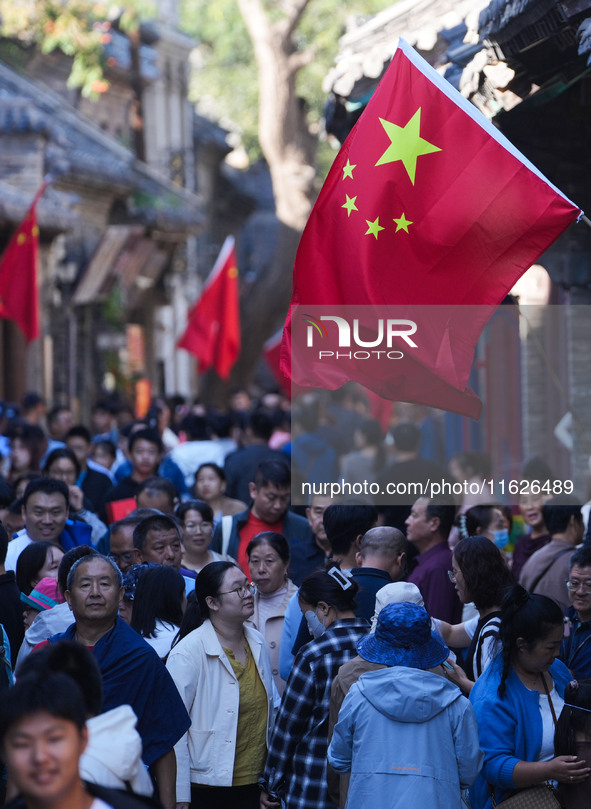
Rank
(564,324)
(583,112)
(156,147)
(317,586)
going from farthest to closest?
(156,147) < (564,324) < (583,112) < (317,586)

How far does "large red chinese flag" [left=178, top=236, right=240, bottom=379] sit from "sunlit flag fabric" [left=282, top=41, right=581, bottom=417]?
37.4ft

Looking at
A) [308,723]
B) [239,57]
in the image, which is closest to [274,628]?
[308,723]

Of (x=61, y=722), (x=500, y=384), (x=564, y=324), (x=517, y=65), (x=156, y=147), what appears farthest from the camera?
(x=156, y=147)

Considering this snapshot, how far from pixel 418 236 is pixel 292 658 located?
2031 mm

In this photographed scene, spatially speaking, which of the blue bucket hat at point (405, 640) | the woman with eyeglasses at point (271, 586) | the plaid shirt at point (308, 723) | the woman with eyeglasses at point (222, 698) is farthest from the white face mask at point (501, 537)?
the blue bucket hat at point (405, 640)

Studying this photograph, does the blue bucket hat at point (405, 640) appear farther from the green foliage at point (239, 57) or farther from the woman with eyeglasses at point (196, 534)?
the green foliage at point (239, 57)

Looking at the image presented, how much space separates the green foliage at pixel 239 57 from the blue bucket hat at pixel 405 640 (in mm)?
25350

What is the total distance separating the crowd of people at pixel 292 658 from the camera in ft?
12.0

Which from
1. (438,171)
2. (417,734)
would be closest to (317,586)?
(417,734)

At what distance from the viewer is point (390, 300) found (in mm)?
6113

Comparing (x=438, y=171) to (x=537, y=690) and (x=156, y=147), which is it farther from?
(x=156, y=147)

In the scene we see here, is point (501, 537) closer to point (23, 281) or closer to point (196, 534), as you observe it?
point (196, 534)

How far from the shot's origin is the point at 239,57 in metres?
34.3

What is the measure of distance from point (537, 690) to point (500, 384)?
8.70 m
